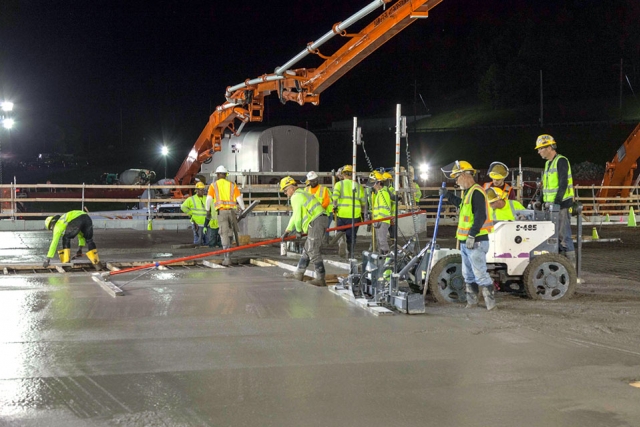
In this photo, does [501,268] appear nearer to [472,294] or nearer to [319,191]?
[472,294]

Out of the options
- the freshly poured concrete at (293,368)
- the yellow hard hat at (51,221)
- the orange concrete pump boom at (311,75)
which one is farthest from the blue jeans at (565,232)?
the yellow hard hat at (51,221)

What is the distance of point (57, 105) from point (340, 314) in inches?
3068

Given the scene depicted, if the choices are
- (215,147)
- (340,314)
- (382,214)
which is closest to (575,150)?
(215,147)

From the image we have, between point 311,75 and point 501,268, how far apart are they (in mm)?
9828

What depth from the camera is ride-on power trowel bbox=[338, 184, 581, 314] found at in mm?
9250

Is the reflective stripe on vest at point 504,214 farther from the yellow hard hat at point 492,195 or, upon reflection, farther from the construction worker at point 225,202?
the construction worker at point 225,202

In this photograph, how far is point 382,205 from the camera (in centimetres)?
1378

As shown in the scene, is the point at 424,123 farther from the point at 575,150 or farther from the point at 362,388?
the point at 362,388

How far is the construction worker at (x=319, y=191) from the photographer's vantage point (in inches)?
532

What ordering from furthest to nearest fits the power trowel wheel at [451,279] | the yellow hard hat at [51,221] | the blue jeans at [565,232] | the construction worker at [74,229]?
1. the construction worker at [74,229]
2. the yellow hard hat at [51,221]
3. the blue jeans at [565,232]
4. the power trowel wheel at [451,279]

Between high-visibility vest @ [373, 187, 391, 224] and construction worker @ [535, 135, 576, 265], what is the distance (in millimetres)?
3500

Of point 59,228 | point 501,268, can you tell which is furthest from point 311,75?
point 501,268

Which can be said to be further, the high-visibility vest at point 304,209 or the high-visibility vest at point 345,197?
the high-visibility vest at point 345,197

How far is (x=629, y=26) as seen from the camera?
2741 inches
